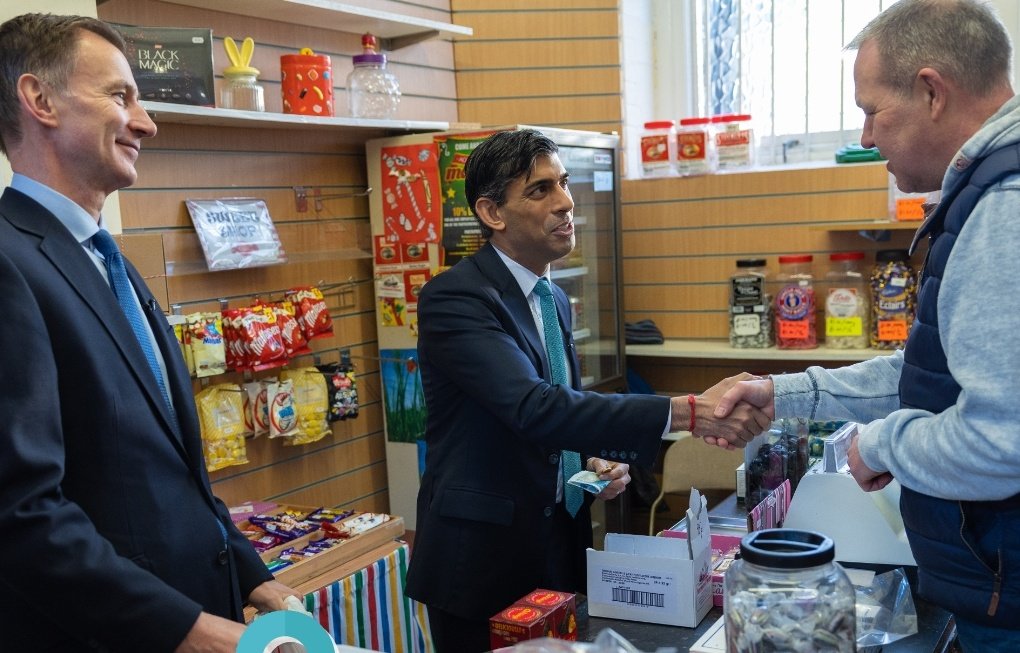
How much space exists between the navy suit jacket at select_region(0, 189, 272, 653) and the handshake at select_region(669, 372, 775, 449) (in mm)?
1045

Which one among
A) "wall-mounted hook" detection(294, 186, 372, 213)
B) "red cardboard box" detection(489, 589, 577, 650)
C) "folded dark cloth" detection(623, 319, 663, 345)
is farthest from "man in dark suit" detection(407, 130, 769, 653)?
"folded dark cloth" detection(623, 319, 663, 345)

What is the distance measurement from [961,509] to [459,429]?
119cm

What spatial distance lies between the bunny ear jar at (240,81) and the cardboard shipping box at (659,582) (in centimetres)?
234

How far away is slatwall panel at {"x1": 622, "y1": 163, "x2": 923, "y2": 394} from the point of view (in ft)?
15.3

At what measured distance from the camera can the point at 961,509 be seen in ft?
4.88

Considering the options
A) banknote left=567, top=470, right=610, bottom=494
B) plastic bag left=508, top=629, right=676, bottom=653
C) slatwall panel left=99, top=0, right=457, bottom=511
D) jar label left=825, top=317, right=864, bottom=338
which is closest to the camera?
plastic bag left=508, top=629, right=676, bottom=653

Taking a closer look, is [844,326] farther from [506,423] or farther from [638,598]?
[638,598]

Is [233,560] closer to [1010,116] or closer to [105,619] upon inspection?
[105,619]

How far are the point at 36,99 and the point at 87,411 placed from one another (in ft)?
1.92

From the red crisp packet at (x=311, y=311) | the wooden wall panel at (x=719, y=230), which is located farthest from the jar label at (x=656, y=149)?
the red crisp packet at (x=311, y=311)

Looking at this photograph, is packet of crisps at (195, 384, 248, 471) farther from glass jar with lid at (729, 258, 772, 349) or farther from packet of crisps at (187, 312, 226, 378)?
glass jar with lid at (729, 258, 772, 349)

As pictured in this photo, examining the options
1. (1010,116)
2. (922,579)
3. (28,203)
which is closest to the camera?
(1010,116)

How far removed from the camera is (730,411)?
7.29ft

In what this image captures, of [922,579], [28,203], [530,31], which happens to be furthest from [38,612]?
[530,31]
